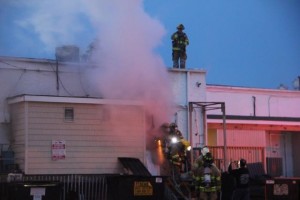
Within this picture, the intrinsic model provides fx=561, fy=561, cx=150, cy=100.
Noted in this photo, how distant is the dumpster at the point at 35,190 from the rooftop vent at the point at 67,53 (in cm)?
624

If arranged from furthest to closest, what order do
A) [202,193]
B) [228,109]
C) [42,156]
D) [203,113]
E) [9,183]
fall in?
1. [228,109]
2. [203,113]
3. [42,156]
4. [202,193]
5. [9,183]

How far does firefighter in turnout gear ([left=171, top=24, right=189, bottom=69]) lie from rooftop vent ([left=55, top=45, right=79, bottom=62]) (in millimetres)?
4504

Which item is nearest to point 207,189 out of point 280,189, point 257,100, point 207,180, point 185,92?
point 207,180

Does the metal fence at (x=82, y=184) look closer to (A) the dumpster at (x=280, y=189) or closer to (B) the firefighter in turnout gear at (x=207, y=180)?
(B) the firefighter in turnout gear at (x=207, y=180)

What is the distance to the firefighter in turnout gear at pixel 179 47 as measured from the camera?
21641 mm

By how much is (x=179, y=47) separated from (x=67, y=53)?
5.06 metres

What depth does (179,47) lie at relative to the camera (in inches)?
856

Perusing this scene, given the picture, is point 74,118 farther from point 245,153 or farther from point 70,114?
point 245,153

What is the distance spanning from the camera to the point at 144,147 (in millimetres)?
17891

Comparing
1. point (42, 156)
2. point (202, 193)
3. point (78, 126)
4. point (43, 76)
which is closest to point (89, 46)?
point (43, 76)

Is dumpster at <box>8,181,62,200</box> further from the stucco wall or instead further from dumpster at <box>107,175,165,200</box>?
the stucco wall

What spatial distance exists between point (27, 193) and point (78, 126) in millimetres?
4575

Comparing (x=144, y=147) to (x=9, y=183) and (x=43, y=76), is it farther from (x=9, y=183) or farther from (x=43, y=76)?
(x=9, y=183)

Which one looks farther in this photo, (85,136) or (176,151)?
(176,151)
